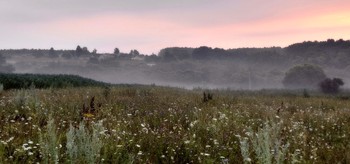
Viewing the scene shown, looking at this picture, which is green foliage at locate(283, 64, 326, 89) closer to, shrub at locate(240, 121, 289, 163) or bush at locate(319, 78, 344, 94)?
bush at locate(319, 78, 344, 94)

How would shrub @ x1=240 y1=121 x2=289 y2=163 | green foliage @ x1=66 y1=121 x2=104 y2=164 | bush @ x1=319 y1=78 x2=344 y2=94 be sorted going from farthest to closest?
bush @ x1=319 y1=78 x2=344 y2=94 → green foliage @ x1=66 y1=121 x2=104 y2=164 → shrub @ x1=240 y1=121 x2=289 y2=163

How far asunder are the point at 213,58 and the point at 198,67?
1648 cm

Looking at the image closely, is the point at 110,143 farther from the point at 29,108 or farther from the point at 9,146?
the point at 29,108

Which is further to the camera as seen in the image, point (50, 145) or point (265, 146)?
point (50, 145)

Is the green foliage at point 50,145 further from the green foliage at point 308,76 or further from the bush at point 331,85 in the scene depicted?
the green foliage at point 308,76

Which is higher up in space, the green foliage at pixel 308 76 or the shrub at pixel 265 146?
the shrub at pixel 265 146

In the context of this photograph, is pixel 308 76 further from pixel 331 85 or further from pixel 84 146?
pixel 84 146

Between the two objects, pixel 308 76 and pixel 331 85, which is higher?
pixel 331 85

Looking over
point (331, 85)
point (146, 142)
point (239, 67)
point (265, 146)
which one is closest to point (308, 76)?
point (331, 85)

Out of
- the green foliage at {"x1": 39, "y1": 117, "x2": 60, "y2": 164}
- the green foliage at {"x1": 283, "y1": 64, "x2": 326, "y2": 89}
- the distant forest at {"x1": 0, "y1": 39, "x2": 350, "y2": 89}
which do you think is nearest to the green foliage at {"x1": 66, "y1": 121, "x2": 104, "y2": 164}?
the green foliage at {"x1": 39, "y1": 117, "x2": 60, "y2": 164}

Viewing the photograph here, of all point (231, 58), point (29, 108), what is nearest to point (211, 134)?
point (29, 108)

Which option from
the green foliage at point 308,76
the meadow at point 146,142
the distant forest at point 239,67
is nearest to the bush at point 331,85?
the green foliage at point 308,76

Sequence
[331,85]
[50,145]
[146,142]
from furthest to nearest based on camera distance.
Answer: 1. [331,85]
2. [146,142]
3. [50,145]

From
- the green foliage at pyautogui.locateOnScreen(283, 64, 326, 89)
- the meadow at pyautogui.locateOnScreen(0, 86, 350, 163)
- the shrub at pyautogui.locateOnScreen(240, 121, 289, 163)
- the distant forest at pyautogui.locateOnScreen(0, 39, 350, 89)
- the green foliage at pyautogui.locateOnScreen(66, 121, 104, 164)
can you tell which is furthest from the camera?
the distant forest at pyautogui.locateOnScreen(0, 39, 350, 89)
